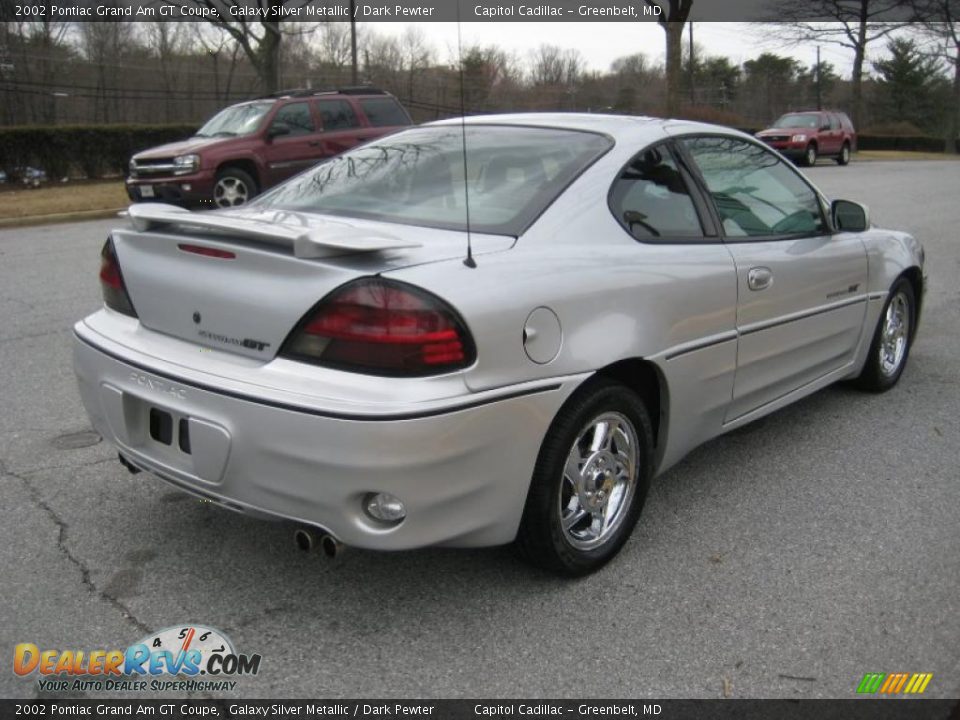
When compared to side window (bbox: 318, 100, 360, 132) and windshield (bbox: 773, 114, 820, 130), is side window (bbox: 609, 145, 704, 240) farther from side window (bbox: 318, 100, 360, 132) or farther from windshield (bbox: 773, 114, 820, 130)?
windshield (bbox: 773, 114, 820, 130)

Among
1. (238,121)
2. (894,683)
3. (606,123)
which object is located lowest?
(894,683)

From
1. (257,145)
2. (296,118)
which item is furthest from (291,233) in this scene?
(296,118)

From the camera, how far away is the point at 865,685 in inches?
100

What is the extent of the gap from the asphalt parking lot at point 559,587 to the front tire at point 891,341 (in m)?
0.65

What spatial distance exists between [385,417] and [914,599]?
1.88m

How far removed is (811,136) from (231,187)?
20756mm

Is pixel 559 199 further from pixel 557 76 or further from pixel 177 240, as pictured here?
pixel 557 76

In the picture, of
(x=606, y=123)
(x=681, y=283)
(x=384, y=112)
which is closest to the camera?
(x=681, y=283)

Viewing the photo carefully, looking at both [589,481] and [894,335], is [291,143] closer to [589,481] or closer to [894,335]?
[894,335]

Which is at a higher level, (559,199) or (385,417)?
(559,199)

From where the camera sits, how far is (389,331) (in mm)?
2484

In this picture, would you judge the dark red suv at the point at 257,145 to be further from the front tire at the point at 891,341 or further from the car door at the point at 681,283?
the car door at the point at 681,283
